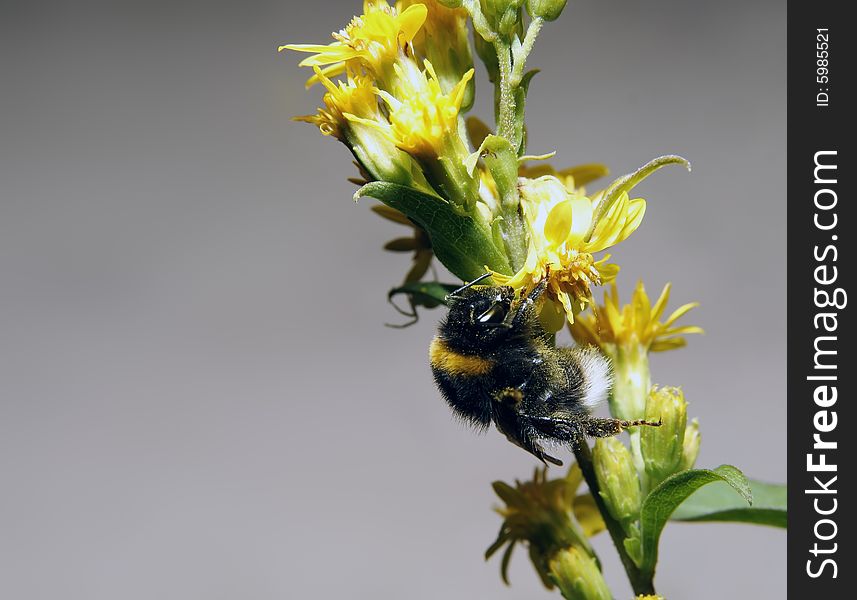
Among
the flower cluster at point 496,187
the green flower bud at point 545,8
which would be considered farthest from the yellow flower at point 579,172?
the green flower bud at point 545,8

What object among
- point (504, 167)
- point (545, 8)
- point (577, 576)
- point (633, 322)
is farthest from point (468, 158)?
point (577, 576)

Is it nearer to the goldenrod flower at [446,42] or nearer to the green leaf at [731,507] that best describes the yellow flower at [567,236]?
the goldenrod flower at [446,42]

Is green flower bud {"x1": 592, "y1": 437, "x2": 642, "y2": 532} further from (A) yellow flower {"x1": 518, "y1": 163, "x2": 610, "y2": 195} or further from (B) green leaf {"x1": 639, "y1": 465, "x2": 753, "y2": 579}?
(A) yellow flower {"x1": 518, "y1": 163, "x2": 610, "y2": 195}

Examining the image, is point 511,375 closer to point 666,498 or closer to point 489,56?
point 666,498

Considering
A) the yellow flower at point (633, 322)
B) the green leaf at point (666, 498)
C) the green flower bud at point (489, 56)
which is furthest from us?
the yellow flower at point (633, 322)

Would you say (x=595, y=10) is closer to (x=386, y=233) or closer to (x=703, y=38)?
(x=703, y=38)

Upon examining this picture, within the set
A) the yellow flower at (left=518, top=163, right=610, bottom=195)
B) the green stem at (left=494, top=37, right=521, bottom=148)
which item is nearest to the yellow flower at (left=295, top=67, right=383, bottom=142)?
the green stem at (left=494, top=37, right=521, bottom=148)
